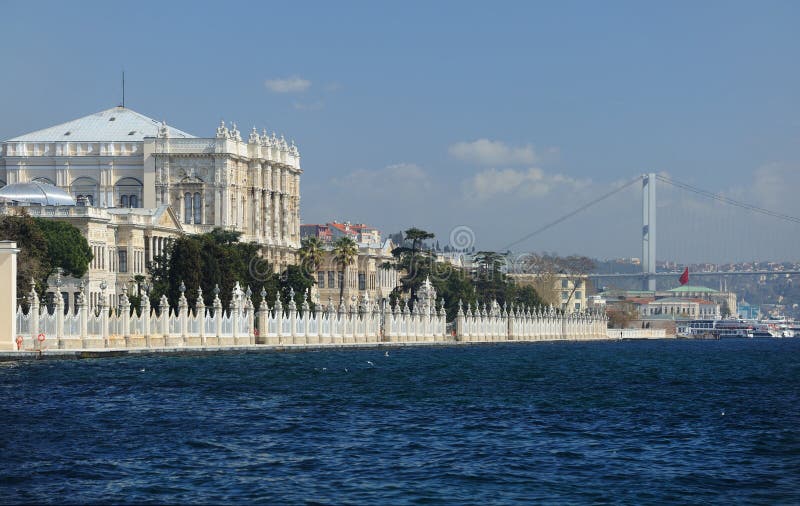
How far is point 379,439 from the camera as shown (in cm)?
3725

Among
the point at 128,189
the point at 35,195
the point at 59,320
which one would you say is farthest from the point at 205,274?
the point at 128,189

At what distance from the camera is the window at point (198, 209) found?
134500mm

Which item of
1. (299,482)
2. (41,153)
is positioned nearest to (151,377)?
(299,482)

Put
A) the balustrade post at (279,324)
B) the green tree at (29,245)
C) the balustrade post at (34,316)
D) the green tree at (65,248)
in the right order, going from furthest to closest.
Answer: the green tree at (65,248)
the balustrade post at (279,324)
the green tree at (29,245)
the balustrade post at (34,316)

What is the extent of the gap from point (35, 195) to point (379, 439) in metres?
79.7

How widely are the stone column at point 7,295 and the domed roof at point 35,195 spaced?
153 feet

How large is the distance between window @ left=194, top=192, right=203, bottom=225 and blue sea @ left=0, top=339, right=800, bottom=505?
71679 millimetres

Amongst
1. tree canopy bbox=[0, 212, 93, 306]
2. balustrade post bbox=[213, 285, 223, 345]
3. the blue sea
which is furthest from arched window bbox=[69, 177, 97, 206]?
the blue sea

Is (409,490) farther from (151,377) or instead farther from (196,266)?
(196,266)

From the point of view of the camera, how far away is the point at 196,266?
91.6 meters

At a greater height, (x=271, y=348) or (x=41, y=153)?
(x=41, y=153)

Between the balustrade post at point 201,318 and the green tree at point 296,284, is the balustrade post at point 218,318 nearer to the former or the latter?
the balustrade post at point 201,318

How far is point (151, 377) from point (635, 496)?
29817 mm

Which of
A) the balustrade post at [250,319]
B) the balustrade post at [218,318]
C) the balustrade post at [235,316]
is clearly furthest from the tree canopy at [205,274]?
the balustrade post at [218,318]
